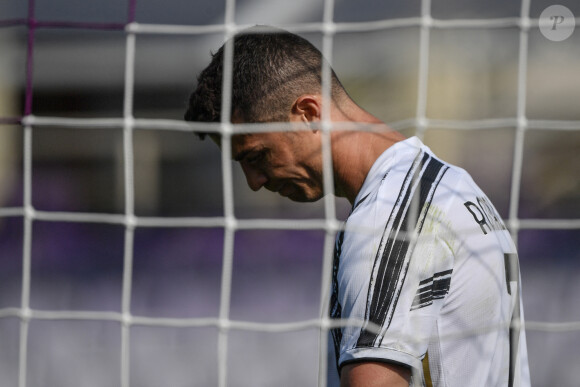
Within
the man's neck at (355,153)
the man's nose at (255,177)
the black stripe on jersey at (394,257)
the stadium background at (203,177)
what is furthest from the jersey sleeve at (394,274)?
the stadium background at (203,177)

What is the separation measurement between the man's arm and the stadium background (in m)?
2.89

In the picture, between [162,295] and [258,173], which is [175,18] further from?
[258,173]

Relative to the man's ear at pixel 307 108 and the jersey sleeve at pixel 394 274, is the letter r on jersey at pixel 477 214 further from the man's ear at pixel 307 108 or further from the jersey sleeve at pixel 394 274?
the man's ear at pixel 307 108

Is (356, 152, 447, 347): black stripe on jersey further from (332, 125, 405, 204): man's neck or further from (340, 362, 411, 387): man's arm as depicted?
(332, 125, 405, 204): man's neck

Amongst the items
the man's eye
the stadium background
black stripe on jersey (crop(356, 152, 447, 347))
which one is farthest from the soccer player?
the stadium background

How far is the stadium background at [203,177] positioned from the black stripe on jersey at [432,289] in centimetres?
290

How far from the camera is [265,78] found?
48.1 inches

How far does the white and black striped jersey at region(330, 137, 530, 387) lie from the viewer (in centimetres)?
91

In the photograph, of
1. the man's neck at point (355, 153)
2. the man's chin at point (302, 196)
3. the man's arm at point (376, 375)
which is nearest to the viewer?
the man's arm at point (376, 375)

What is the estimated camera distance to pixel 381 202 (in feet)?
3.17

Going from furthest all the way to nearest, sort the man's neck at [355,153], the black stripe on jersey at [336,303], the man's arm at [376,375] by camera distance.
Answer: the man's neck at [355,153], the black stripe on jersey at [336,303], the man's arm at [376,375]

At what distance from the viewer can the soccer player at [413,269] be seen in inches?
36.0

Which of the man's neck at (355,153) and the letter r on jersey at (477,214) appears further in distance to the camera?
the man's neck at (355,153)

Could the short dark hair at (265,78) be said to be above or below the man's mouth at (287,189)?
above
